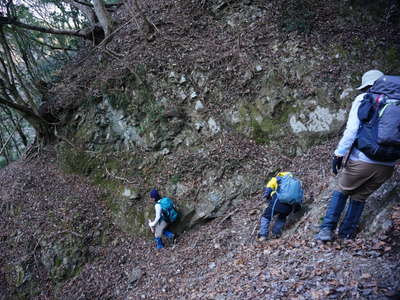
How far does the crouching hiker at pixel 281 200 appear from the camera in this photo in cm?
462

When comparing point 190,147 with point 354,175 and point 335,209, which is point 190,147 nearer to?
point 335,209

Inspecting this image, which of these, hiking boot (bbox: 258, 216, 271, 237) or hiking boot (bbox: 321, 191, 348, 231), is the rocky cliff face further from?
hiking boot (bbox: 321, 191, 348, 231)

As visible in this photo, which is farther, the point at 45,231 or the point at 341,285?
the point at 45,231

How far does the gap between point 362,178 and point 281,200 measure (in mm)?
1647

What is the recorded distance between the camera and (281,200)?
4.65 metres

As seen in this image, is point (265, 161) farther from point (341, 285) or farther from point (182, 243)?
point (341, 285)

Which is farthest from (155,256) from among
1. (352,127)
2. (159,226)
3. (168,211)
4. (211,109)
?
(352,127)

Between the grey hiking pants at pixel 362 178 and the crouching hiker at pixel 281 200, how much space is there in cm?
118

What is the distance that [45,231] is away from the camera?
294 inches

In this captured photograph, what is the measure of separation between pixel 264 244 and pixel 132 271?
3.72 metres

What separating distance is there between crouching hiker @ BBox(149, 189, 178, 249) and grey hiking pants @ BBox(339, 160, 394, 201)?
14.2 ft

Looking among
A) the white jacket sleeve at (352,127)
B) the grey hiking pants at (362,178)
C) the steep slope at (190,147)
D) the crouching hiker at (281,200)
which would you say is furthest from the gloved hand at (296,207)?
the white jacket sleeve at (352,127)

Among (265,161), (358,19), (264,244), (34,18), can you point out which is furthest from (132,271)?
(34,18)

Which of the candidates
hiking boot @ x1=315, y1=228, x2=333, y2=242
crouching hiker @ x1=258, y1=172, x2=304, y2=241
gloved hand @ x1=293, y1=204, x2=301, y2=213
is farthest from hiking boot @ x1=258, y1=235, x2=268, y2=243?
hiking boot @ x1=315, y1=228, x2=333, y2=242
